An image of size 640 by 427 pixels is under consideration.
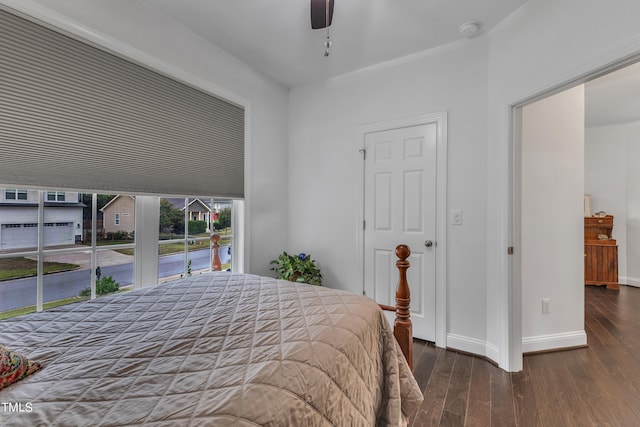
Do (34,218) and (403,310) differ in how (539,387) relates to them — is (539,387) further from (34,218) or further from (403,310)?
(34,218)

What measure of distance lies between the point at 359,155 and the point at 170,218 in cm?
184

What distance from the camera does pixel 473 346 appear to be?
7.87 feet

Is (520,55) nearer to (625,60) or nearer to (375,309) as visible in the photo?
(625,60)

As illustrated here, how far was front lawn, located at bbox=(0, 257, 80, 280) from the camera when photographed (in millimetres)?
1532

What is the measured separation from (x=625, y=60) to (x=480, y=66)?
1.06m

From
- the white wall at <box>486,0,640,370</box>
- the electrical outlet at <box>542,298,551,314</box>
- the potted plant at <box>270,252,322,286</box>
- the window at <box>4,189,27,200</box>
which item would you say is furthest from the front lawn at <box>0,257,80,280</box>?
the electrical outlet at <box>542,298,551,314</box>

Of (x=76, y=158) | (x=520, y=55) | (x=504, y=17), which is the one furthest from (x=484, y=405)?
(x=76, y=158)

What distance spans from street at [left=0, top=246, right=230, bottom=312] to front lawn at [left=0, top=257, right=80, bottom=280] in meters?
0.03

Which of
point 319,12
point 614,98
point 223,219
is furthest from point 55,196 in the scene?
point 614,98

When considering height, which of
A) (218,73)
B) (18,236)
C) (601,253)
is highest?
(218,73)

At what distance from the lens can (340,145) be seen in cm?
309

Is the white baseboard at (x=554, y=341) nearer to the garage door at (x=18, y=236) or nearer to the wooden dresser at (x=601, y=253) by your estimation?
the wooden dresser at (x=601, y=253)

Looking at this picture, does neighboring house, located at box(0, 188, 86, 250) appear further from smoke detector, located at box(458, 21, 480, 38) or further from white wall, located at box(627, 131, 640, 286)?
white wall, located at box(627, 131, 640, 286)

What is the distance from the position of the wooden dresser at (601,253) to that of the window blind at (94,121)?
5.63 m
